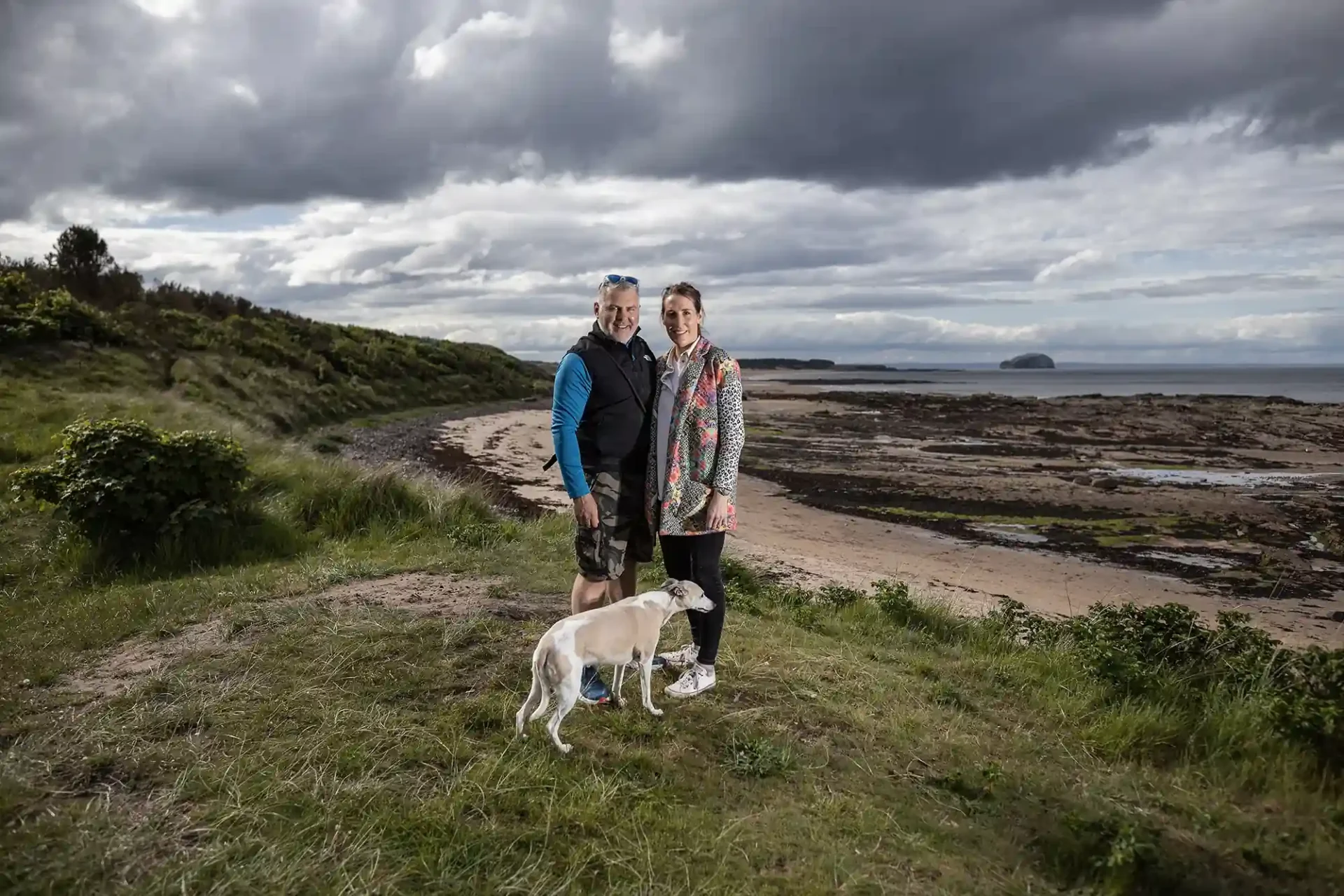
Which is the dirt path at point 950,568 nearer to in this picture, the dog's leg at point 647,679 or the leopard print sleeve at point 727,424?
the dog's leg at point 647,679

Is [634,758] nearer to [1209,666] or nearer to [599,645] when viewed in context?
[599,645]

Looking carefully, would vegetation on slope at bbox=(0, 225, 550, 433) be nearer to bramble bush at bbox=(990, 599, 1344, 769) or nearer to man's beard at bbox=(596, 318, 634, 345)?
man's beard at bbox=(596, 318, 634, 345)

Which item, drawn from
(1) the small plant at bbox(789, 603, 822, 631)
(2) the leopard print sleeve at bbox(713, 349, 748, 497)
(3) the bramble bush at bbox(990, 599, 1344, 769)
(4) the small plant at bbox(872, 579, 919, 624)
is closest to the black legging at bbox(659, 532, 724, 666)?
(2) the leopard print sleeve at bbox(713, 349, 748, 497)

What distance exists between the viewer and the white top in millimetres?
4496

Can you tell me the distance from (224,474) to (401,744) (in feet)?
19.6

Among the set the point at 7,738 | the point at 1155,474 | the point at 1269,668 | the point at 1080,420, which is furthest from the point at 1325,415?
the point at 7,738

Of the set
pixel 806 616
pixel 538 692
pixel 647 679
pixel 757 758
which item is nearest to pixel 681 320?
pixel 647 679

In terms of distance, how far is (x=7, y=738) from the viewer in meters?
4.30

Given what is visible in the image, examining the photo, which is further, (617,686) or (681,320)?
(617,686)

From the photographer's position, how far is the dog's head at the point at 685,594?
14.7 ft

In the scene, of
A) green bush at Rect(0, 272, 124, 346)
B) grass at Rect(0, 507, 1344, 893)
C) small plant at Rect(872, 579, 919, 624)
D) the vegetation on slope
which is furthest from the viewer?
the vegetation on slope

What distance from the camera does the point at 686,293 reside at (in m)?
4.46

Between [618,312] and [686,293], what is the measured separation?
0.40 metres

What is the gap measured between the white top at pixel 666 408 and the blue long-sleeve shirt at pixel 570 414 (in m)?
0.45
